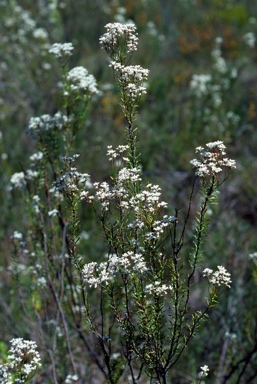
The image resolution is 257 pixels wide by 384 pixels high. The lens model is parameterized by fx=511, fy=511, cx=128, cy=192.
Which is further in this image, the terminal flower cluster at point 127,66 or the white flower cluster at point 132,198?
the terminal flower cluster at point 127,66

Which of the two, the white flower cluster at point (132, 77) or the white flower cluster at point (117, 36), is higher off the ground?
the white flower cluster at point (117, 36)

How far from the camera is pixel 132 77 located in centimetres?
240

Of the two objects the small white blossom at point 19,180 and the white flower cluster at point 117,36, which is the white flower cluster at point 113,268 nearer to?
the white flower cluster at point 117,36

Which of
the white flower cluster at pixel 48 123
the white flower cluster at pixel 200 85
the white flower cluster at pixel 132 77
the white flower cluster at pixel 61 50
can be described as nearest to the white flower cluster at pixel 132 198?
the white flower cluster at pixel 132 77

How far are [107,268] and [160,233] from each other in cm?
29

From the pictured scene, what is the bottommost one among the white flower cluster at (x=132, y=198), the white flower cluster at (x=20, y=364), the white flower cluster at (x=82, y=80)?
the white flower cluster at (x=20, y=364)

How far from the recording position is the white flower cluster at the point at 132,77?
92.3 inches

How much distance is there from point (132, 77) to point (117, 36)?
Result: 0.71 ft

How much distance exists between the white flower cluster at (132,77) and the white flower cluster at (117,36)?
10cm

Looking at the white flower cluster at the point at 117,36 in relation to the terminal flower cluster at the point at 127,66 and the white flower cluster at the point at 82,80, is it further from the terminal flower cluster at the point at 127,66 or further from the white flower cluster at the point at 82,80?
Answer: the white flower cluster at the point at 82,80

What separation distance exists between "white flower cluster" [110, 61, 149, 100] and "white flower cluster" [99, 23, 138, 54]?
96mm

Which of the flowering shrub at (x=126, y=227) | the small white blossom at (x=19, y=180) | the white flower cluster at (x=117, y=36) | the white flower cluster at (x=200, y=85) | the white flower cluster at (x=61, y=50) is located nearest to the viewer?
the flowering shrub at (x=126, y=227)

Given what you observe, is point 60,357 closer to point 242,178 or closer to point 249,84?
point 242,178

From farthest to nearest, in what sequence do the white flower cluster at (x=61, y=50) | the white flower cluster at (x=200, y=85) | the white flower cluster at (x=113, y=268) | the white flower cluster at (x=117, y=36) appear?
the white flower cluster at (x=200, y=85), the white flower cluster at (x=61, y=50), the white flower cluster at (x=117, y=36), the white flower cluster at (x=113, y=268)
